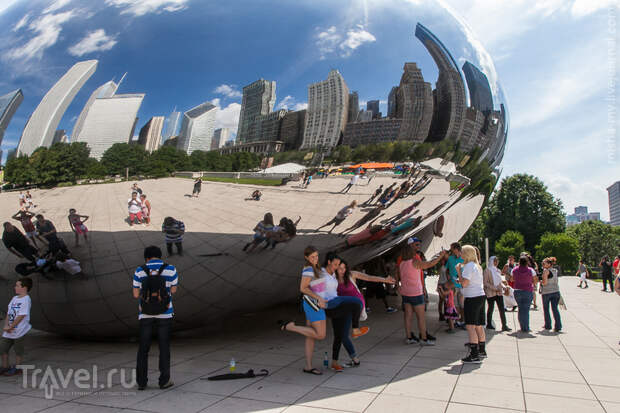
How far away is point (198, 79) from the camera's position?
4547 mm

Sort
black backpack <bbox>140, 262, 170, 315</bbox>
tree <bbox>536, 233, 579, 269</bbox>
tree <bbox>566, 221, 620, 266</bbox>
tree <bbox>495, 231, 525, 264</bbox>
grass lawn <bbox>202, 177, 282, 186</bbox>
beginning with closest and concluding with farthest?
1. black backpack <bbox>140, 262, 170, 315</bbox>
2. grass lawn <bbox>202, 177, 282, 186</bbox>
3. tree <bbox>536, 233, 579, 269</bbox>
4. tree <bbox>495, 231, 525, 264</bbox>
5. tree <bbox>566, 221, 620, 266</bbox>

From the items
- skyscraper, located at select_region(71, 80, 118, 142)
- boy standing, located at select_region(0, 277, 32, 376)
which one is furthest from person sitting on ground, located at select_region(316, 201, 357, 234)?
boy standing, located at select_region(0, 277, 32, 376)

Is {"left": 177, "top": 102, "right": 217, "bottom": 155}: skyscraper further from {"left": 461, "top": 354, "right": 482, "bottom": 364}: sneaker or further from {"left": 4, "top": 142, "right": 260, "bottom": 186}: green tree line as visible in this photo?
{"left": 461, "top": 354, "right": 482, "bottom": 364}: sneaker

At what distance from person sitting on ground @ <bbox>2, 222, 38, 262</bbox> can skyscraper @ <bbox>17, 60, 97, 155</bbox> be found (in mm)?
923

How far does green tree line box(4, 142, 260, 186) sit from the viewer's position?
14.9 ft

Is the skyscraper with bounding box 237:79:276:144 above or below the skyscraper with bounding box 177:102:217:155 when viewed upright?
above

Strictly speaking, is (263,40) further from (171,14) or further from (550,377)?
(550,377)

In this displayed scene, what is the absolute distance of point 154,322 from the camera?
4.25 metres

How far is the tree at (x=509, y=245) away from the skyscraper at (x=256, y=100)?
45.2 m

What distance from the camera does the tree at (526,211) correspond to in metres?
48.7

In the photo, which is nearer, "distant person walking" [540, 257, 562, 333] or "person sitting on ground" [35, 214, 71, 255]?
"person sitting on ground" [35, 214, 71, 255]

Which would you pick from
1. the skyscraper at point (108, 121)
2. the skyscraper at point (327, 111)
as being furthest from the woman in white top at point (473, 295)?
the skyscraper at point (108, 121)

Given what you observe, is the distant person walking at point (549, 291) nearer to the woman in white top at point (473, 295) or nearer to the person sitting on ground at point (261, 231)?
the woman in white top at point (473, 295)

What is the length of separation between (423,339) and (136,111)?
505cm
